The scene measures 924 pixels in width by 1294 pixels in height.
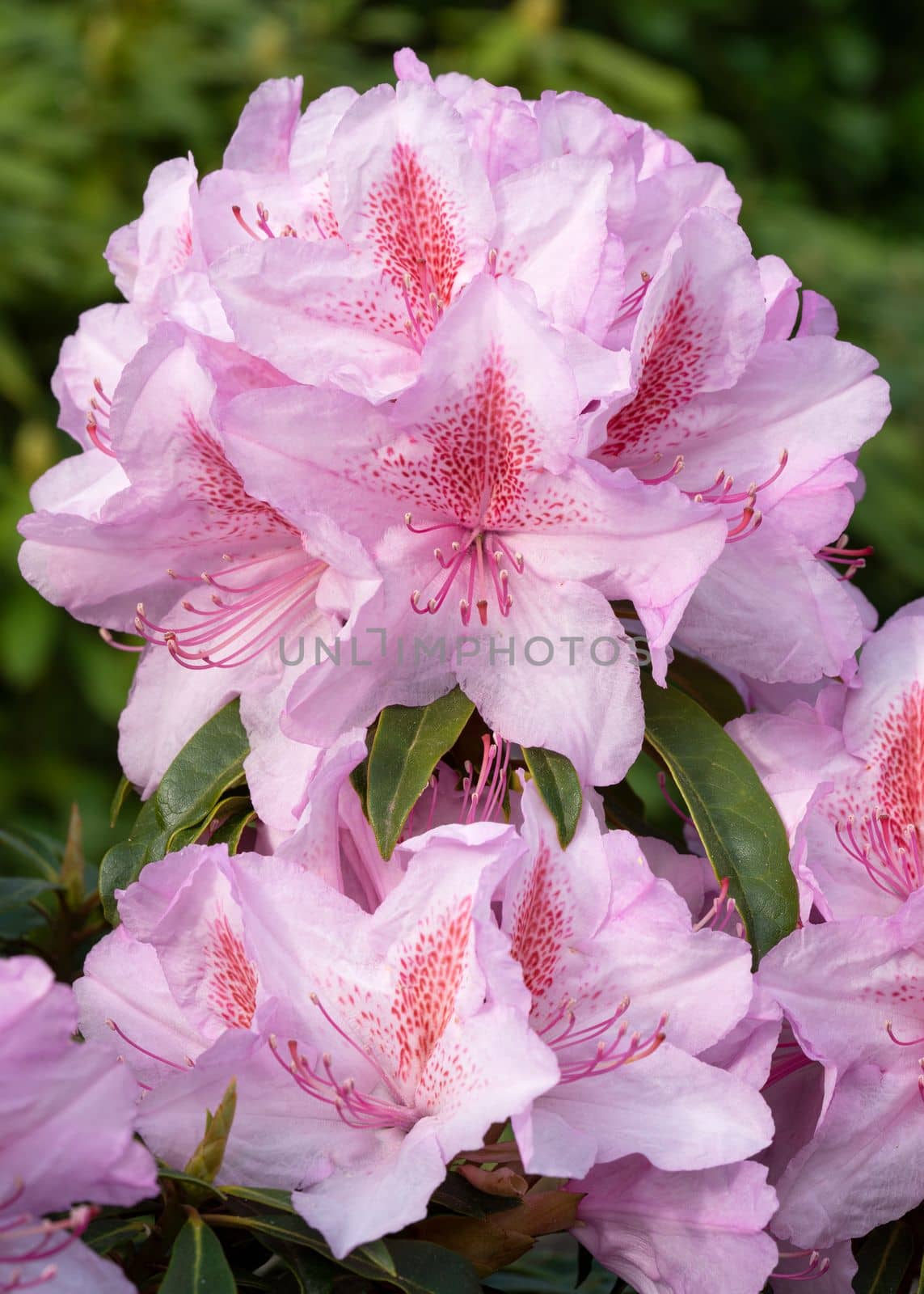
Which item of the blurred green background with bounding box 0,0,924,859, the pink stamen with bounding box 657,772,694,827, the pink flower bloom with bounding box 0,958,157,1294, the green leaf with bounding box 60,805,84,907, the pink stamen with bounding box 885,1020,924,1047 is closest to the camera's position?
the pink flower bloom with bounding box 0,958,157,1294

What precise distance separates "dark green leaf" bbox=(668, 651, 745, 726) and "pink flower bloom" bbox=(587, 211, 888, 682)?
109mm

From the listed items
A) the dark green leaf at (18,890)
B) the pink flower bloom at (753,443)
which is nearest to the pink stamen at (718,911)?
the pink flower bloom at (753,443)

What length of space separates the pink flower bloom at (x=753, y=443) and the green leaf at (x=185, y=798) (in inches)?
10.1

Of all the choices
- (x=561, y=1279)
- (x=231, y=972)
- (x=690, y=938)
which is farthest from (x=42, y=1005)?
(x=561, y=1279)

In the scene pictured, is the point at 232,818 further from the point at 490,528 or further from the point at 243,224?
the point at 243,224

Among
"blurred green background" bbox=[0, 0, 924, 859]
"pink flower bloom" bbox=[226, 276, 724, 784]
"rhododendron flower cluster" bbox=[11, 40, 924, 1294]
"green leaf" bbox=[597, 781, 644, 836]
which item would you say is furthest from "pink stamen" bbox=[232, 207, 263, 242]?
"blurred green background" bbox=[0, 0, 924, 859]

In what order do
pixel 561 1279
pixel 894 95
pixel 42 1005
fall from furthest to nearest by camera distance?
pixel 894 95
pixel 561 1279
pixel 42 1005

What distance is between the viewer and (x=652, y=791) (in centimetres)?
269

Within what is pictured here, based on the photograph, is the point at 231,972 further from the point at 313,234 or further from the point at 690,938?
the point at 313,234

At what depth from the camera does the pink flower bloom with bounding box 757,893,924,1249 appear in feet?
2.69

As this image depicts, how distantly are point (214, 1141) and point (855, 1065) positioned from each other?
33 cm

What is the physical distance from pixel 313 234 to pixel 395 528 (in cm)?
18

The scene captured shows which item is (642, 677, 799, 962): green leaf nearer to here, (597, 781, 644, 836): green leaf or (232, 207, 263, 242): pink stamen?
(597, 781, 644, 836): green leaf

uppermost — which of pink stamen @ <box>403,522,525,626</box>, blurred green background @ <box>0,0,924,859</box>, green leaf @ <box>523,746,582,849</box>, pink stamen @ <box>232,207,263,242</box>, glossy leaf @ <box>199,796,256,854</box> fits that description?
pink stamen @ <box>232,207,263,242</box>
